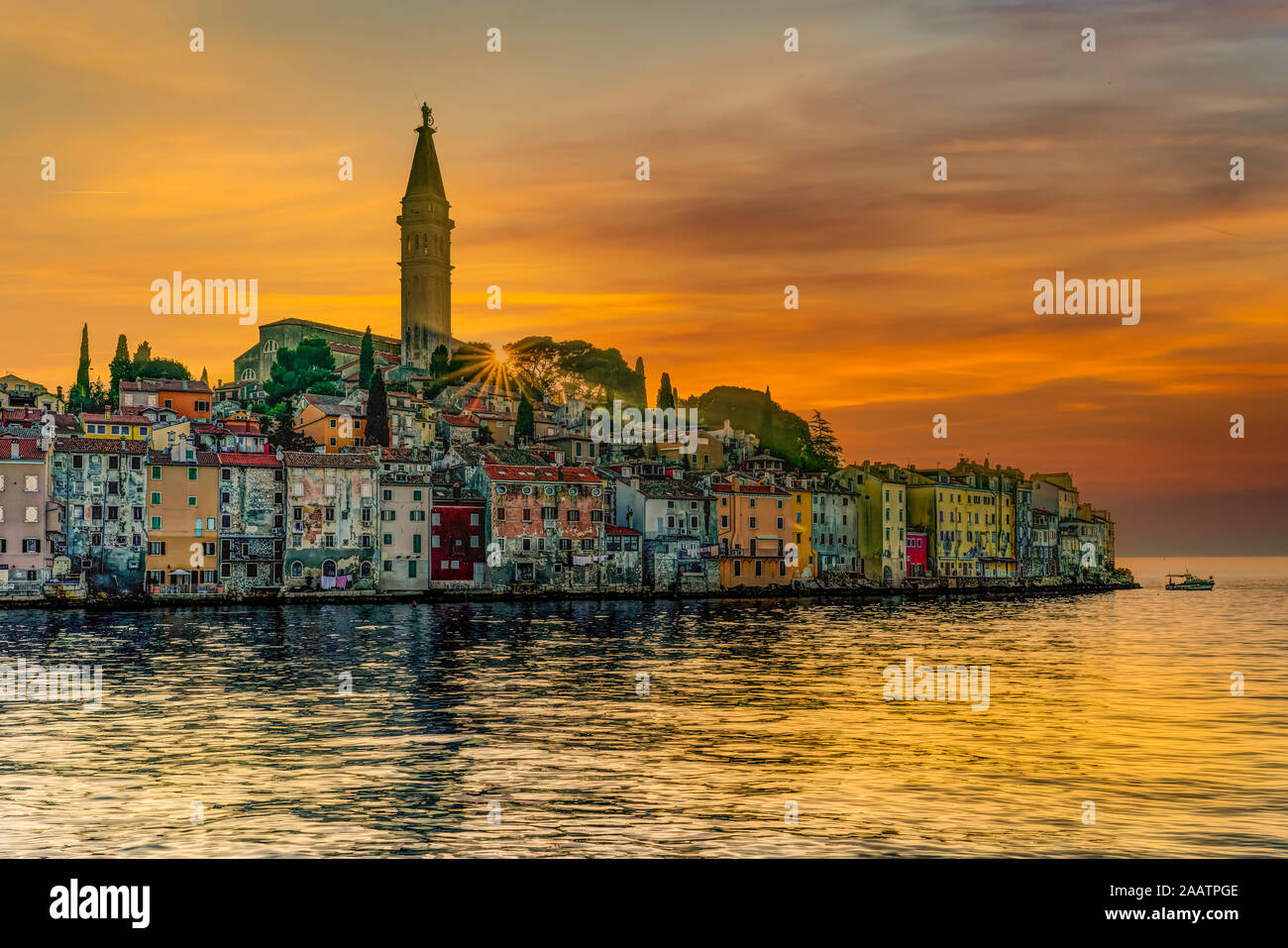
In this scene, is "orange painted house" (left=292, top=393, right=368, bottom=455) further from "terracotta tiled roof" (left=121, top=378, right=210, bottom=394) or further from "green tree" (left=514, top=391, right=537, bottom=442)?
"green tree" (left=514, top=391, right=537, bottom=442)

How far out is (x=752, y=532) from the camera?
293 feet

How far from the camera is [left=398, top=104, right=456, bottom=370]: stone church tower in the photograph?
13125 cm

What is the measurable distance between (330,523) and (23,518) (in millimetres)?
16337

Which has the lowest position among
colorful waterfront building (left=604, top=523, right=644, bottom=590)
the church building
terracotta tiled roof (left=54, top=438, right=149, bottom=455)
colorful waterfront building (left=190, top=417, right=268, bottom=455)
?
colorful waterfront building (left=604, top=523, right=644, bottom=590)

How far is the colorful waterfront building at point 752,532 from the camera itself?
287 ft

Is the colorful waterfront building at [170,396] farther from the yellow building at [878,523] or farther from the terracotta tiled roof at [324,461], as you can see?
the yellow building at [878,523]

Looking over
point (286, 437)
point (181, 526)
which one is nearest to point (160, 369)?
point (286, 437)

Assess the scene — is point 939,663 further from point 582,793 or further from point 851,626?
point 582,793

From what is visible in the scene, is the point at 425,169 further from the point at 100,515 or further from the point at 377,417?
the point at 100,515

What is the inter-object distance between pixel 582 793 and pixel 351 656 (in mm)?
25271

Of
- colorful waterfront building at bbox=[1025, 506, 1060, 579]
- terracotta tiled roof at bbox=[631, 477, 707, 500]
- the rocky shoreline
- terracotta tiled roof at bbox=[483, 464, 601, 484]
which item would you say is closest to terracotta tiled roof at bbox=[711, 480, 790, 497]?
terracotta tiled roof at bbox=[631, 477, 707, 500]

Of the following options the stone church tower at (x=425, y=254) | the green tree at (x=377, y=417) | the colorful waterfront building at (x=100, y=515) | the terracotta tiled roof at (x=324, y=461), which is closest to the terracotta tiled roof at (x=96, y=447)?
the colorful waterfront building at (x=100, y=515)
